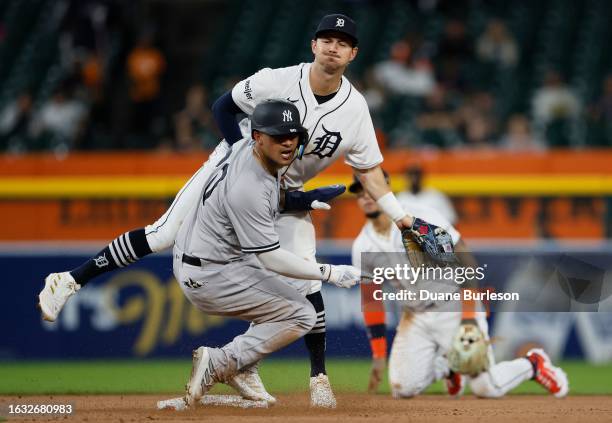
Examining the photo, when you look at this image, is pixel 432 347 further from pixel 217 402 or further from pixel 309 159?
pixel 309 159

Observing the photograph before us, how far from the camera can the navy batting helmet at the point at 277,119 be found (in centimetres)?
741

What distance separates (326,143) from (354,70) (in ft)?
28.5

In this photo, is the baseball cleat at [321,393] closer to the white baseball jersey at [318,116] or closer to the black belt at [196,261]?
the black belt at [196,261]

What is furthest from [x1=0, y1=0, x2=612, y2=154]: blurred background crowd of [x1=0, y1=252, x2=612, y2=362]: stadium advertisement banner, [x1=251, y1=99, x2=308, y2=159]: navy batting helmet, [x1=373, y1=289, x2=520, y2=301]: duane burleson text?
[x1=251, y1=99, x2=308, y2=159]: navy batting helmet

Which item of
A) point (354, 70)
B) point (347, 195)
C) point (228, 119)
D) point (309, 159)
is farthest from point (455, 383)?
point (354, 70)

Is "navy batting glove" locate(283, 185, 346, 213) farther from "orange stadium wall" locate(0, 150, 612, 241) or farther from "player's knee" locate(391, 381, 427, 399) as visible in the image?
"orange stadium wall" locate(0, 150, 612, 241)

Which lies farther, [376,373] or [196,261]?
[376,373]

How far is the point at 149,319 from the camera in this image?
13.3 metres

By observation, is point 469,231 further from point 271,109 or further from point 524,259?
point 271,109

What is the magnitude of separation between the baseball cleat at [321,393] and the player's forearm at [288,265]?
1051mm

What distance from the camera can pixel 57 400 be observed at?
914 centimetres

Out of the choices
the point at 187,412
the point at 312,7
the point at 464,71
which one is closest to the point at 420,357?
the point at 187,412

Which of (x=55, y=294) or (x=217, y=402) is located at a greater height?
(x=55, y=294)

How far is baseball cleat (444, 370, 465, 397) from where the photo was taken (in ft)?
32.1
